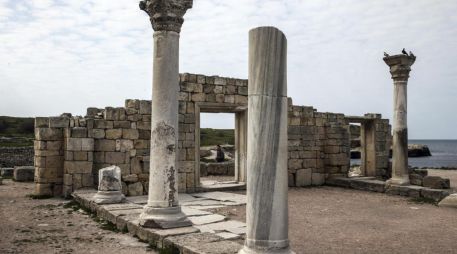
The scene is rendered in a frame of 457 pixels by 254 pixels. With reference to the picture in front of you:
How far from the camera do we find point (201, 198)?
38.7 feet

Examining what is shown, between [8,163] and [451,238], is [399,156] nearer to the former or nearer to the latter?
[451,238]

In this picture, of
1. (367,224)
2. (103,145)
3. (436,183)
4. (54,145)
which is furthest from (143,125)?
(436,183)

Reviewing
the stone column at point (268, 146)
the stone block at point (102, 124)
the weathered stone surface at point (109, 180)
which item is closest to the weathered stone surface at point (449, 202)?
the stone column at point (268, 146)

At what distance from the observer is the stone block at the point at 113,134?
39.3 feet

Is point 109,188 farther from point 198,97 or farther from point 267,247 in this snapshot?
point 267,247

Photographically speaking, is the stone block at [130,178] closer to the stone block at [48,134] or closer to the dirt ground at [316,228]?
the dirt ground at [316,228]

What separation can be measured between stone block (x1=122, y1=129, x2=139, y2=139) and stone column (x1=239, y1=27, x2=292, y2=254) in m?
8.43

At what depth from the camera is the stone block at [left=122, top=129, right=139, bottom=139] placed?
1216cm

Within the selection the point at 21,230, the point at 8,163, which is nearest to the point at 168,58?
the point at 21,230

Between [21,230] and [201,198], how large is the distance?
513 cm

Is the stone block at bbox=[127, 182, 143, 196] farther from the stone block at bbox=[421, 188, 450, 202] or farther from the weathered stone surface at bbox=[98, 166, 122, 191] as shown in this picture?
the stone block at bbox=[421, 188, 450, 202]

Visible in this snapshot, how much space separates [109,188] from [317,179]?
8917mm

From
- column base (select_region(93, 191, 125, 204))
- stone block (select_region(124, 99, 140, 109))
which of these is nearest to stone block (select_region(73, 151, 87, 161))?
stone block (select_region(124, 99, 140, 109))

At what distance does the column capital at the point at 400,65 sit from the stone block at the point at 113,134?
866 centimetres
